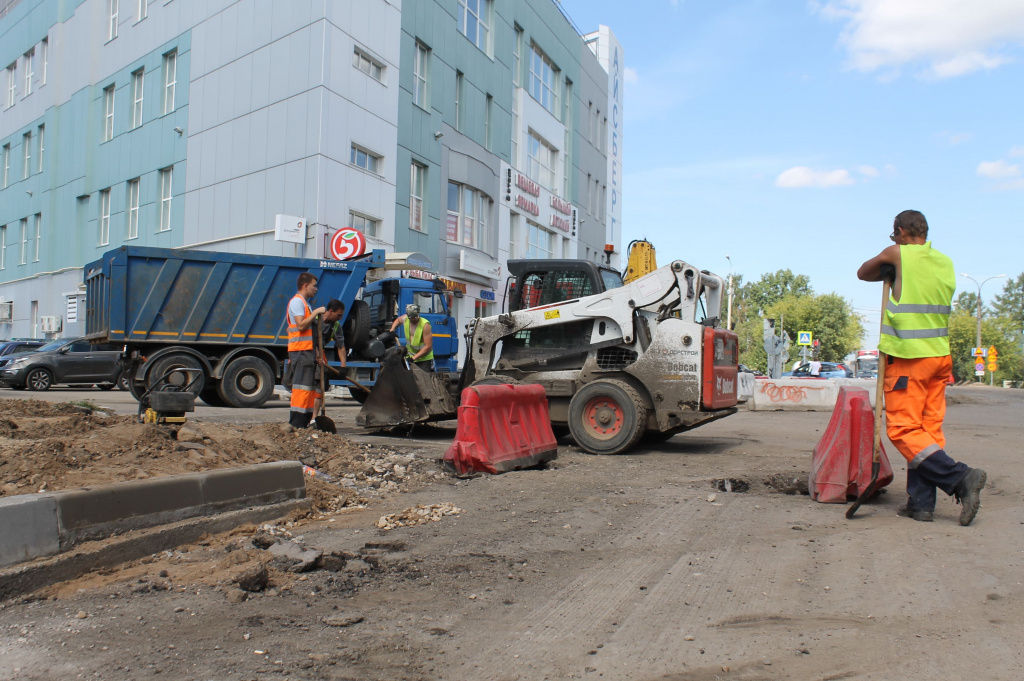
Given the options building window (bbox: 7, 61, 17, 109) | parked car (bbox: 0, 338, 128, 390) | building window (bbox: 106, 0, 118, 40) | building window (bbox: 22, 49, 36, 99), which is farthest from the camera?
building window (bbox: 7, 61, 17, 109)

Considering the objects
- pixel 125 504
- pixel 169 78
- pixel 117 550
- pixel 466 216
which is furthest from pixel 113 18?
pixel 117 550

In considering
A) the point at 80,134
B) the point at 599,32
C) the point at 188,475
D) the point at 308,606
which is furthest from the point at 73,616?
the point at 599,32

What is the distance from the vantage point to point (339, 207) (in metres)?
21.7

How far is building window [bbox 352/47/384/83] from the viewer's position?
22.7 metres

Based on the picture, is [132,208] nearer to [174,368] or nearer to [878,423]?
[174,368]

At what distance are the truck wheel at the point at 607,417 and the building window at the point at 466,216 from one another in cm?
1851

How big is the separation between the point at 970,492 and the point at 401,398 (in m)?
6.21

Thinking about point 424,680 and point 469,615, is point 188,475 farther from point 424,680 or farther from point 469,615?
point 424,680

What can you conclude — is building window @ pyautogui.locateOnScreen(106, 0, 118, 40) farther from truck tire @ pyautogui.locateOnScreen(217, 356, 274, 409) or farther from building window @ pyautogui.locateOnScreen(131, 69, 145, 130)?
truck tire @ pyautogui.locateOnScreen(217, 356, 274, 409)

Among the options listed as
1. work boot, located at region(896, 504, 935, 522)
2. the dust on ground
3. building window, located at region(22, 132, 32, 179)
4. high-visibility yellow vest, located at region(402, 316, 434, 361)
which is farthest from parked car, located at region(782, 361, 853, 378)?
building window, located at region(22, 132, 32, 179)

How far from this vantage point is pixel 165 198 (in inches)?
1022

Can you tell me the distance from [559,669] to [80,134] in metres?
33.8

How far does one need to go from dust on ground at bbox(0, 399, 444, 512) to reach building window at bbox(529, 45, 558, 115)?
2849 cm

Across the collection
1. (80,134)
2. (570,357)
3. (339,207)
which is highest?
(80,134)
